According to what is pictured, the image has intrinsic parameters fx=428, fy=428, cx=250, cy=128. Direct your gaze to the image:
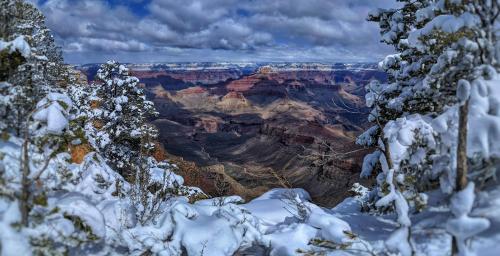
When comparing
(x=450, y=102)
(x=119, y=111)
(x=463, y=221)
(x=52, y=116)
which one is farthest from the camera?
(x=119, y=111)

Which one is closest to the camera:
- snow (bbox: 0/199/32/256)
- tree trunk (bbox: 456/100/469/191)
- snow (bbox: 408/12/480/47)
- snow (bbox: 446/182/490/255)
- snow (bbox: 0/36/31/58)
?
snow (bbox: 0/199/32/256)

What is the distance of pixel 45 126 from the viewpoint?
718cm

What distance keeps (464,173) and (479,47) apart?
6.92ft

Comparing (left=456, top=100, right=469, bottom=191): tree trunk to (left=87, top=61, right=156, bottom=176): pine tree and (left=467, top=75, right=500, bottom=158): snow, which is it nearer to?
(left=467, top=75, right=500, bottom=158): snow

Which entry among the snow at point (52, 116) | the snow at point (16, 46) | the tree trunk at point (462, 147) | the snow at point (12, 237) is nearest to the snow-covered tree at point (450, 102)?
the tree trunk at point (462, 147)

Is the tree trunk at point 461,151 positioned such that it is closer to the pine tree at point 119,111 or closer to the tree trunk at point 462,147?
the tree trunk at point 462,147

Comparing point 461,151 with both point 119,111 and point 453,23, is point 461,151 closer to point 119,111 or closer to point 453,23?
point 453,23

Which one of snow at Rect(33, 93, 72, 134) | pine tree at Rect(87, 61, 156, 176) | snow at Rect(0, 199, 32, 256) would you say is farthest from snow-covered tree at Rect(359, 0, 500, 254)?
pine tree at Rect(87, 61, 156, 176)

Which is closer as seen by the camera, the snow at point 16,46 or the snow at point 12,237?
the snow at point 12,237

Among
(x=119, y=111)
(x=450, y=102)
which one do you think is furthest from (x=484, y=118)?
(x=119, y=111)

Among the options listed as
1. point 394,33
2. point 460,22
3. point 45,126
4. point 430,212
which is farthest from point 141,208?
point 394,33

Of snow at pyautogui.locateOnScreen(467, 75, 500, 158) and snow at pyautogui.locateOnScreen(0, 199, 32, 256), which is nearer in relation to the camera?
snow at pyautogui.locateOnScreen(0, 199, 32, 256)

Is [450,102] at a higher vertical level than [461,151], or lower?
higher

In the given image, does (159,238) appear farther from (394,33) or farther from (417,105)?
(394,33)
